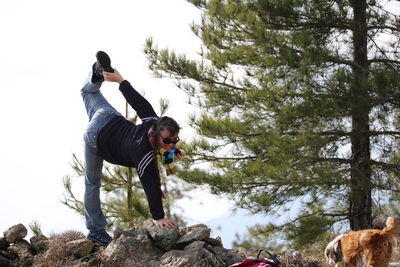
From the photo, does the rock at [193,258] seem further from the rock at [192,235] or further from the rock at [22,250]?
the rock at [22,250]

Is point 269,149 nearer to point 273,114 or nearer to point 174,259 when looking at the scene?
point 273,114

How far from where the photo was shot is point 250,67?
380 inches

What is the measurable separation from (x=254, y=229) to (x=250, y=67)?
2.70 meters

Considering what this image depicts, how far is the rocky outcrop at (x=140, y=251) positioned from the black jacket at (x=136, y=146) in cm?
49

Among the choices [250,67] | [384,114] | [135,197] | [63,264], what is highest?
[250,67]

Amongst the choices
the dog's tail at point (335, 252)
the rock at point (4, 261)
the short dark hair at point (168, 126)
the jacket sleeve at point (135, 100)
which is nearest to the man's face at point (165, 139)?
the short dark hair at point (168, 126)

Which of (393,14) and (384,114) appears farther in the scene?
(393,14)

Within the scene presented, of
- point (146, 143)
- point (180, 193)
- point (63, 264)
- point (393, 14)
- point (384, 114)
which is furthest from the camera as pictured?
point (180, 193)

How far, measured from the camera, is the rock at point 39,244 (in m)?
6.03

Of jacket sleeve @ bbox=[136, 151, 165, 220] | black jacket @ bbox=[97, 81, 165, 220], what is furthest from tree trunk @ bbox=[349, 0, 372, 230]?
jacket sleeve @ bbox=[136, 151, 165, 220]

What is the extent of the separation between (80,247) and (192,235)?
3.76 ft

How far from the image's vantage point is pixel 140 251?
5102mm

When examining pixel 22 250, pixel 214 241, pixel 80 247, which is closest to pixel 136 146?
pixel 214 241

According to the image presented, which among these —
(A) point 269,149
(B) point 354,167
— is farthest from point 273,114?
(B) point 354,167
